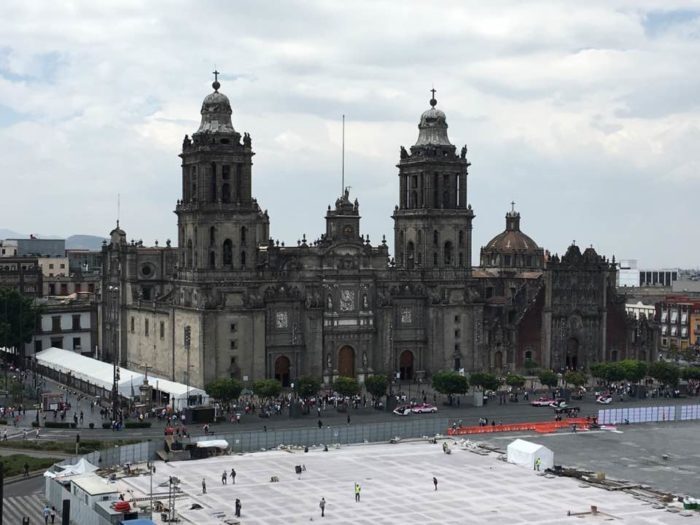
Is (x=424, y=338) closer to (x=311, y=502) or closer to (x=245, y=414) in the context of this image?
(x=245, y=414)

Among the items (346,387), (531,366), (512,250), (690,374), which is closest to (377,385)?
(346,387)

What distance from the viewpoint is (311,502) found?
226ft

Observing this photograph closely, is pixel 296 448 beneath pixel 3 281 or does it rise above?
beneath

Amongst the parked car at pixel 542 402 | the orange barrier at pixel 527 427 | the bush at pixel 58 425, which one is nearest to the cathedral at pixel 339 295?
the bush at pixel 58 425

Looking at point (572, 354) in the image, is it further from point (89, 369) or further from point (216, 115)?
point (89, 369)

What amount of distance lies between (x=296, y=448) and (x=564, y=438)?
21.3 metres

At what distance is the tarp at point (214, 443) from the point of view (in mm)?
82938

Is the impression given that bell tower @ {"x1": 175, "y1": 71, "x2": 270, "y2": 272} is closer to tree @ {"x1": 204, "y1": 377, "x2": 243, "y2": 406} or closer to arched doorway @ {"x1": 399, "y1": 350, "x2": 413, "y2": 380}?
tree @ {"x1": 204, "y1": 377, "x2": 243, "y2": 406}

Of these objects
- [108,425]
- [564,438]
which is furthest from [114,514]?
[564,438]

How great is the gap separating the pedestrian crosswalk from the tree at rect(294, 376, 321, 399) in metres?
39.9

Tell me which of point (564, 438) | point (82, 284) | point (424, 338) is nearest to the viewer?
point (564, 438)

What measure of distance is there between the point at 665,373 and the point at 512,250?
4518cm

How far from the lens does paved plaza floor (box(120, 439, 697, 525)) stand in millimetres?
65062

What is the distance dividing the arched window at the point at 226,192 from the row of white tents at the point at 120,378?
60.2ft
